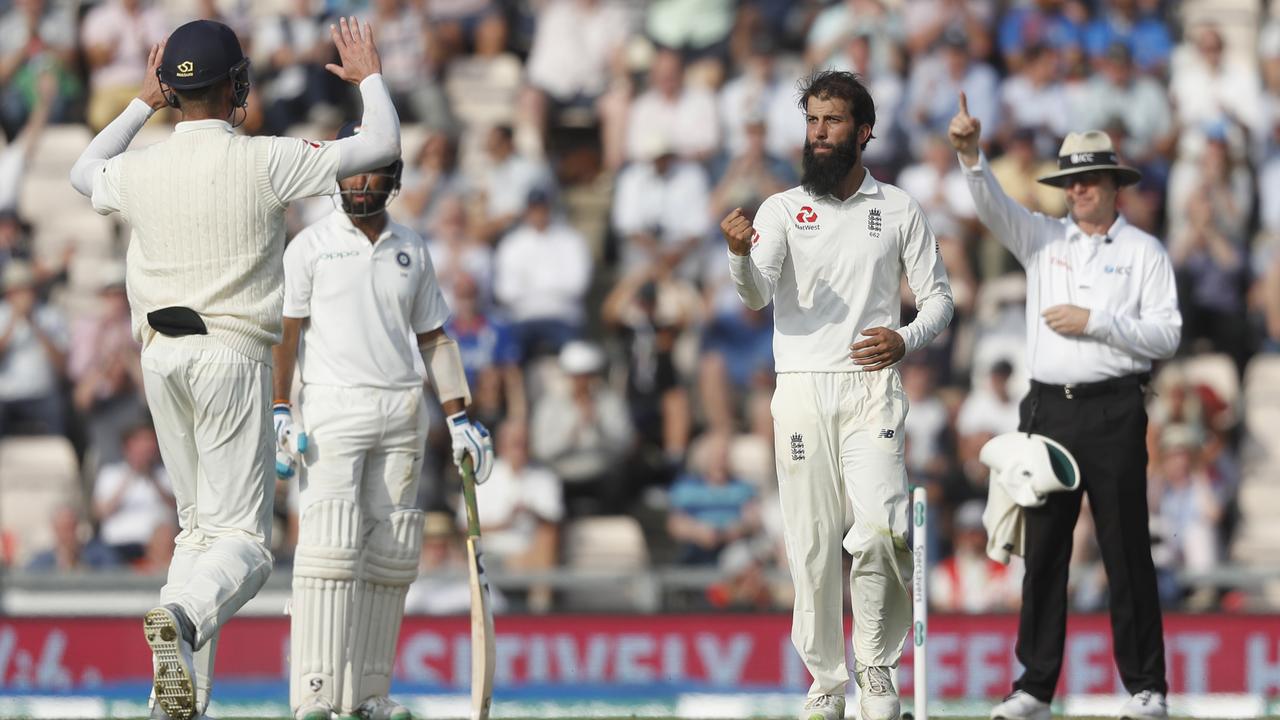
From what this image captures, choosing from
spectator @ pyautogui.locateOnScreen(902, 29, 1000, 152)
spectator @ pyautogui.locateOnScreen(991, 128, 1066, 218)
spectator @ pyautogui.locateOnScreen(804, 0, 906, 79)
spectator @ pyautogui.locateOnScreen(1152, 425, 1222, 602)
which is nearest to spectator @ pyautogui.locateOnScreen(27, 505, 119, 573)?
spectator @ pyautogui.locateOnScreen(804, 0, 906, 79)

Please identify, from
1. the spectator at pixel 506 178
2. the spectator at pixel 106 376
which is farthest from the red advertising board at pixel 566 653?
the spectator at pixel 506 178

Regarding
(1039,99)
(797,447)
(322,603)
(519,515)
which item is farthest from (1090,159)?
(1039,99)

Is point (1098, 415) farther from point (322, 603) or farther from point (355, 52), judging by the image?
point (355, 52)

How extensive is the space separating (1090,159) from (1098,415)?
115 centimetres

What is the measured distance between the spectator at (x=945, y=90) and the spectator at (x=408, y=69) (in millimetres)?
3785

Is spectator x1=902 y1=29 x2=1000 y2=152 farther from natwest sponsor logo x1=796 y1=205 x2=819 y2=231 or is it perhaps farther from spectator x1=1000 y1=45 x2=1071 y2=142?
natwest sponsor logo x1=796 y1=205 x2=819 y2=231

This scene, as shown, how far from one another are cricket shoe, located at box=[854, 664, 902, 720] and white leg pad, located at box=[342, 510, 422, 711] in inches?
78.1

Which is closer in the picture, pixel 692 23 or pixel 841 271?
pixel 841 271

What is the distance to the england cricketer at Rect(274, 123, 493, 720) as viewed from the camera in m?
8.40

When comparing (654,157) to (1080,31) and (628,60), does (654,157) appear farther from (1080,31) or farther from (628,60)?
(1080,31)

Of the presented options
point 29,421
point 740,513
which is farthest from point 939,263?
point 29,421

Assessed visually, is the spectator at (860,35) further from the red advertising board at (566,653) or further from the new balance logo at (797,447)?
the new balance logo at (797,447)

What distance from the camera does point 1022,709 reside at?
858cm

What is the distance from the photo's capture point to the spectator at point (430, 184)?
15195 mm
